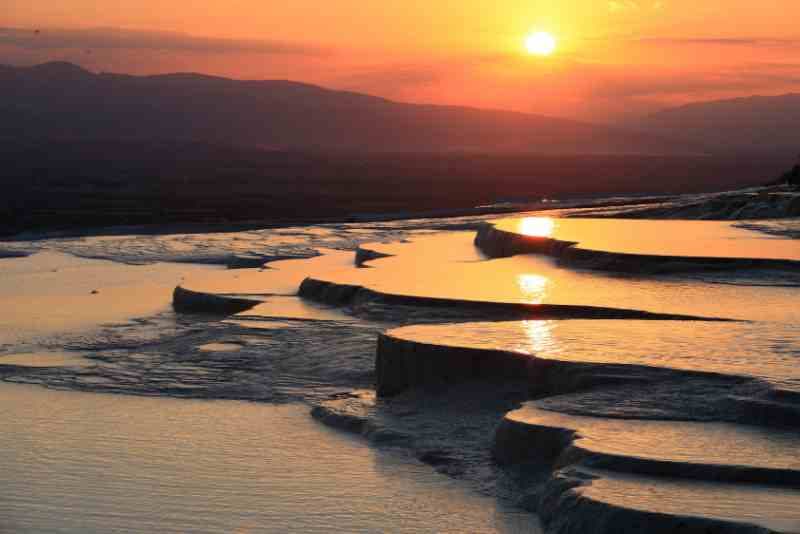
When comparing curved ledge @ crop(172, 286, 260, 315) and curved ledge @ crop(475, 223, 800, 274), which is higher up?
curved ledge @ crop(475, 223, 800, 274)

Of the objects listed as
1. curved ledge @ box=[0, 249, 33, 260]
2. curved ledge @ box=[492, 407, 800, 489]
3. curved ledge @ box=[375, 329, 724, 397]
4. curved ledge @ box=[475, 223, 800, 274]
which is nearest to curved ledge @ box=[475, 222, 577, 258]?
curved ledge @ box=[475, 223, 800, 274]

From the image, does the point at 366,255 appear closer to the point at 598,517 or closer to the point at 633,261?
the point at 633,261

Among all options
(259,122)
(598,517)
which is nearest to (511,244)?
(598,517)

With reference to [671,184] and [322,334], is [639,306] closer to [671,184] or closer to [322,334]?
[322,334]

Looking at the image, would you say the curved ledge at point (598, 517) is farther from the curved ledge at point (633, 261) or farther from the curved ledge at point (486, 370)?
the curved ledge at point (633, 261)

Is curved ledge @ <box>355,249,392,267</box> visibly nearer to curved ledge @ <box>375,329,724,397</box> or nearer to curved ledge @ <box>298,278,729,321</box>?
curved ledge @ <box>298,278,729,321</box>

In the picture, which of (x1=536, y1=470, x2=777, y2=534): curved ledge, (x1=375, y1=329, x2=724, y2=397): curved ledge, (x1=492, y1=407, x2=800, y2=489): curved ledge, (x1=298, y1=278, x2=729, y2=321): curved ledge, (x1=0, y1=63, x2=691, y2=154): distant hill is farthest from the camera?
(x1=0, y1=63, x2=691, y2=154): distant hill

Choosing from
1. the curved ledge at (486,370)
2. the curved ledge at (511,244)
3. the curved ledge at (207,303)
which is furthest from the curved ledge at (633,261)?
the curved ledge at (486,370)
